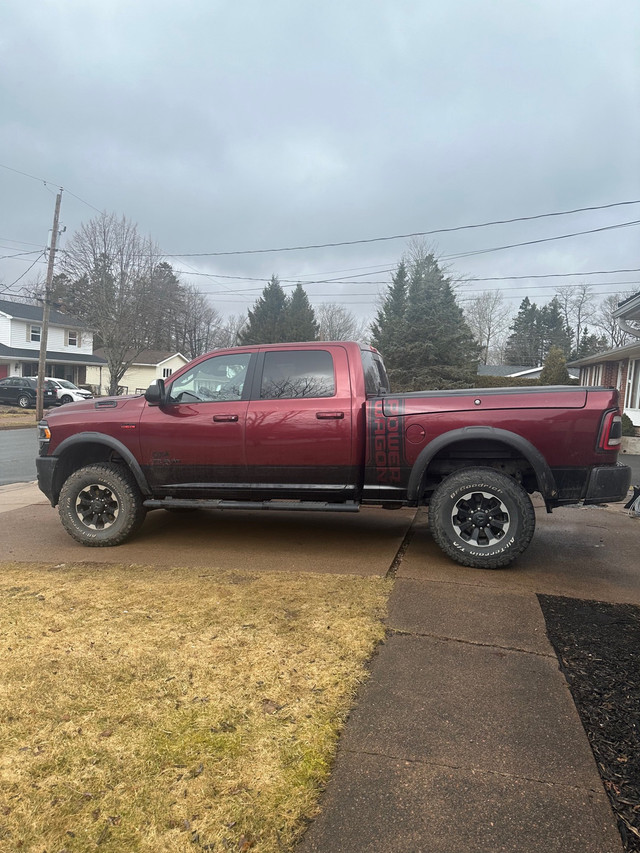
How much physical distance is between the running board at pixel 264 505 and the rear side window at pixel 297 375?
0.99m

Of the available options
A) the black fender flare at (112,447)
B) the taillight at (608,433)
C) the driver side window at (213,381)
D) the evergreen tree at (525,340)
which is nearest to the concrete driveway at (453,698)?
the black fender flare at (112,447)

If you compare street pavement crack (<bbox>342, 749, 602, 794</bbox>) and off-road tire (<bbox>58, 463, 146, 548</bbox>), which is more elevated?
off-road tire (<bbox>58, 463, 146, 548</bbox>)

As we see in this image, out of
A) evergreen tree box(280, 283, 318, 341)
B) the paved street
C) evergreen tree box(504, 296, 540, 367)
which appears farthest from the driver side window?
evergreen tree box(504, 296, 540, 367)

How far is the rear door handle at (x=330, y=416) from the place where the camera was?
16.1ft

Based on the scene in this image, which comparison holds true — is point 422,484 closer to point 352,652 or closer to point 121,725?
point 352,652

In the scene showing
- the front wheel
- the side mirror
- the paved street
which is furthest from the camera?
the paved street

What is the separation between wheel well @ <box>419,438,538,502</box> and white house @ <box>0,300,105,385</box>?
36.1 meters

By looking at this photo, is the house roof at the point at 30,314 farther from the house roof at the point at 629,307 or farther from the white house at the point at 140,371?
the house roof at the point at 629,307

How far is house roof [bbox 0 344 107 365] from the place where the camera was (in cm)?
3847

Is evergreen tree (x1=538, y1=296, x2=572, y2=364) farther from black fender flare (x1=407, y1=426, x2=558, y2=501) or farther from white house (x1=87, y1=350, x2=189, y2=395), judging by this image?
black fender flare (x1=407, y1=426, x2=558, y2=501)

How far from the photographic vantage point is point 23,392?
31828 millimetres

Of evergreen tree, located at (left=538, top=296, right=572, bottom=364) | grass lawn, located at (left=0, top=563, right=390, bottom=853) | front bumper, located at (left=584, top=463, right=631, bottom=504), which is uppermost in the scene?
evergreen tree, located at (left=538, top=296, right=572, bottom=364)

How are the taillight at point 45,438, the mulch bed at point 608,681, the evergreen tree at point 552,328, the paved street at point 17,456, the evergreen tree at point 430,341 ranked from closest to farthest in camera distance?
the mulch bed at point 608,681
the taillight at point 45,438
the paved street at point 17,456
the evergreen tree at point 430,341
the evergreen tree at point 552,328

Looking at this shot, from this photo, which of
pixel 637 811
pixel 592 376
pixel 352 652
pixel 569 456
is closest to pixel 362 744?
pixel 352 652
